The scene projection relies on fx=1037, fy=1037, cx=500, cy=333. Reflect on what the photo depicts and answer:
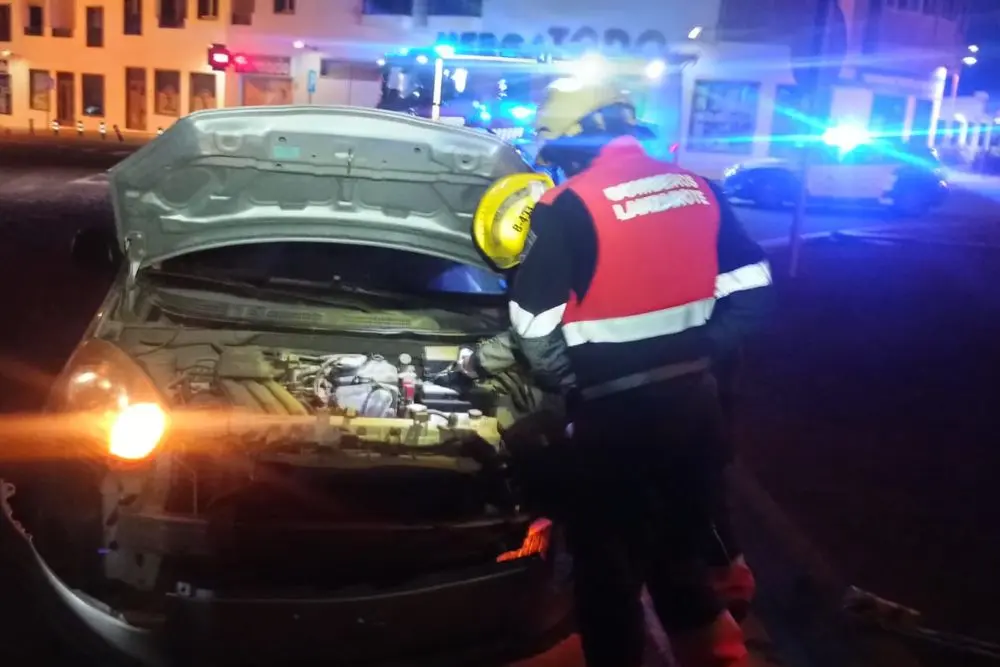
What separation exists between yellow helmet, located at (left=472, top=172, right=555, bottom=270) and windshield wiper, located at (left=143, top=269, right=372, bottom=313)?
62 cm

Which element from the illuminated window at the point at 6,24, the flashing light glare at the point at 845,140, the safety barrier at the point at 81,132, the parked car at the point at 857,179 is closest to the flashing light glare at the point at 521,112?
the parked car at the point at 857,179

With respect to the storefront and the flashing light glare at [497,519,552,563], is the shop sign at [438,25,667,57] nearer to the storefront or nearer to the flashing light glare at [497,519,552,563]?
the storefront

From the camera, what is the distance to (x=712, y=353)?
10.3 feet

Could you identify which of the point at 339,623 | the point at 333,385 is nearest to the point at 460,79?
the point at 333,385

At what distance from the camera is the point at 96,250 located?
434 centimetres

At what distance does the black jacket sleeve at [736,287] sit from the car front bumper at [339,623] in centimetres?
88

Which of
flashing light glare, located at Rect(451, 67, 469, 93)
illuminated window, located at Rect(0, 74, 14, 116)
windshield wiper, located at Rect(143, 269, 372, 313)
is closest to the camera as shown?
windshield wiper, located at Rect(143, 269, 372, 313)

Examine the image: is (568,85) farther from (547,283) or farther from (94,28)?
(94,28)

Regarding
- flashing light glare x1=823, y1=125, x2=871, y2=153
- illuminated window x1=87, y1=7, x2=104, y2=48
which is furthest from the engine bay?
illuminated window x1=87, y1=7, x2=104, y2=48

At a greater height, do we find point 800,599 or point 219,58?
point 219,58

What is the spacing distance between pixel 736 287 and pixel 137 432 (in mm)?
1820

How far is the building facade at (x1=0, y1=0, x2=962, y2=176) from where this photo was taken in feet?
83.7

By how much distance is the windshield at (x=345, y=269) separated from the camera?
13.9 ft

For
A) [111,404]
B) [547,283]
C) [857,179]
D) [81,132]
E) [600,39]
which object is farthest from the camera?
[81,132]
